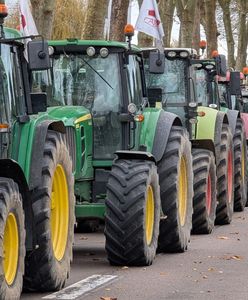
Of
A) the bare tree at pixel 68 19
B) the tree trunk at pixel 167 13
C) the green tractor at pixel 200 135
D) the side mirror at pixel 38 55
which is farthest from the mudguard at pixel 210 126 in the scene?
the tree trunk at pixel 167 13

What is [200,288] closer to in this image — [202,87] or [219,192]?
[219,192]

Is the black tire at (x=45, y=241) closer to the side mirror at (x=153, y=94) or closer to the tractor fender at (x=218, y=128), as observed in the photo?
the side mirror at (x=153, y=94)

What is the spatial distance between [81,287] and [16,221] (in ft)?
5.03

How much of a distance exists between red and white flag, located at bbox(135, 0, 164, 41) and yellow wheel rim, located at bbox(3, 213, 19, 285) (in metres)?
10.3

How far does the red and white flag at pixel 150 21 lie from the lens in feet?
65.5

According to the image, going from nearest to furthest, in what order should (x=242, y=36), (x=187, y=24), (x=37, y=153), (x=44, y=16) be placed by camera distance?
(x=37, y=153), (x=44, y=16), (x=187, y=24), (x=242, y=36)

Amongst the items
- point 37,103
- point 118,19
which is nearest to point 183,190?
point 37,103

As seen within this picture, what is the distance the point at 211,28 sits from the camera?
4478 cm

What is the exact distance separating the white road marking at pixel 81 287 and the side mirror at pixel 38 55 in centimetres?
203

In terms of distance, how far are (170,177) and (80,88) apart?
5.07ft

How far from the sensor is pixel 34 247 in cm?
1048

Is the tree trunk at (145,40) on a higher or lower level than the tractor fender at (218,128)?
higher

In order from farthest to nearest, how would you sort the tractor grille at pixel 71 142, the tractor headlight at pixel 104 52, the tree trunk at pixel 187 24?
the tree trunk at pixel 187 24
the tractor headlight at pixel 104 52
the tractor grille at pixel 71 142

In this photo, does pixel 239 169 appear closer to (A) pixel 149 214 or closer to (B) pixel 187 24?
(A) pixel 149 214
